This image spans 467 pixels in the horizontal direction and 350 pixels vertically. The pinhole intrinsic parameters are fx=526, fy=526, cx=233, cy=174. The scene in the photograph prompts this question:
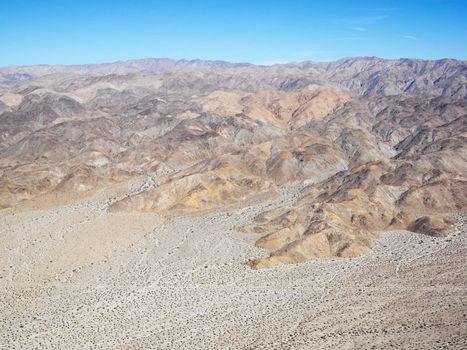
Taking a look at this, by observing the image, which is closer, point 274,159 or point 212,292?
point 212,292

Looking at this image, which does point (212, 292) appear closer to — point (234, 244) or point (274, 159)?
point (234, 244)

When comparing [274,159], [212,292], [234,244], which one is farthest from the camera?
[274,159]

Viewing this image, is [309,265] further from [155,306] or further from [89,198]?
[89,198]

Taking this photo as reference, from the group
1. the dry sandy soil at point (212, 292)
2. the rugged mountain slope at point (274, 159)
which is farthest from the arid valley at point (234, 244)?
the rugged mountain slope at point (274, 159)

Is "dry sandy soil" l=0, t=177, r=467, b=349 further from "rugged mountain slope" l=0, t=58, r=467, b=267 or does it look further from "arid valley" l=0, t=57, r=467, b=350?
"rugged mountain slope" l=0, t=58, r=467, b=267

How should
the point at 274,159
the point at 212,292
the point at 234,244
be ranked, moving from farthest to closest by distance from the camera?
the point at 274,159
the point at 234,244
the point at 212,292

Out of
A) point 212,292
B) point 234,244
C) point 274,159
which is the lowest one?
point 212,292

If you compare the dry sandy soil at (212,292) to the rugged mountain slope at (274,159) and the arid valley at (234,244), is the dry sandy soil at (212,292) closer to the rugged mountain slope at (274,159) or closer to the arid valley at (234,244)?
the arid valley at (234,244)

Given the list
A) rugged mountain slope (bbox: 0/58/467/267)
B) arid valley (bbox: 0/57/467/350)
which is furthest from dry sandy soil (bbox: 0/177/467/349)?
rugged mountain slope (bbox: 0/58/467/267)

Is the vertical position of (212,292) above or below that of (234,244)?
below

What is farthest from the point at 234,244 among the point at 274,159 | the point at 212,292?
the point at 274,159

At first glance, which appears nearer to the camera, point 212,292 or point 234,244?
point 212,292
